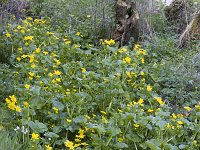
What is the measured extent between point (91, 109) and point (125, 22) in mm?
2852

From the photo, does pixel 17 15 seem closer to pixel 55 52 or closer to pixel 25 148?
pixel 55 52

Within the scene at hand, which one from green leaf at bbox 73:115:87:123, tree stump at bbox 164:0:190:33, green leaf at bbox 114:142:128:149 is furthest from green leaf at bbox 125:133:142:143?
tree stump at bbox 164:0:190:33

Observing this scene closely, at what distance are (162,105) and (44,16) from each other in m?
4.49

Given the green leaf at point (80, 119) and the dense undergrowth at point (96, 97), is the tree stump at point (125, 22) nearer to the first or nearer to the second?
the dense undergrowth at point (96, 97)

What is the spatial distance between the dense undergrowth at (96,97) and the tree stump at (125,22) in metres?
0.46

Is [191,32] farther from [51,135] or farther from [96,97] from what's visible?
[51,135]

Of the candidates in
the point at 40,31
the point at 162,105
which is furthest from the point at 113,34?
the point at 162,105

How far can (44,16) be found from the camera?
7.87 meters

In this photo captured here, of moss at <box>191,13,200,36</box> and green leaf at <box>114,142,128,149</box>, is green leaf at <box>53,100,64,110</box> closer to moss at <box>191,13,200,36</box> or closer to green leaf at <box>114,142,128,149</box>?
green leaf at <box>114,142,128,149</box>

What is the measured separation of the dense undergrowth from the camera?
Result: 343 centimetres

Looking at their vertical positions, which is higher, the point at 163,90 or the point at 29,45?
the point at 29,45

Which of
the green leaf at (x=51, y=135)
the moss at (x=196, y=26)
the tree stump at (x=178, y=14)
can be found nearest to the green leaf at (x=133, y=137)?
the green leaf at (x=51, y=135)

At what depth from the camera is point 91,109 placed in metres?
4.08

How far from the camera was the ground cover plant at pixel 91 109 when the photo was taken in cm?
340
